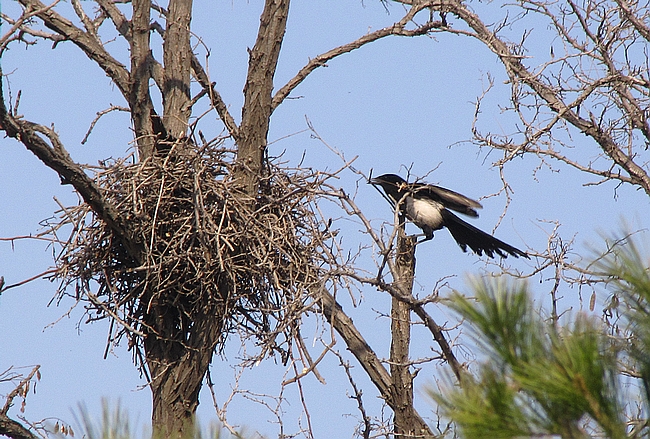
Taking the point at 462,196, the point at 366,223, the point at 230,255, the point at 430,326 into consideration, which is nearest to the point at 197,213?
the point at 230,255

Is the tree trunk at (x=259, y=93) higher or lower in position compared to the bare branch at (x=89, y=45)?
lower

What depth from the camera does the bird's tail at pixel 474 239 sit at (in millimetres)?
7055

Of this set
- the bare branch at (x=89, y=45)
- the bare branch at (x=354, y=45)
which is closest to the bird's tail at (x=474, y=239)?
the bare branch at (x=354, y=45)

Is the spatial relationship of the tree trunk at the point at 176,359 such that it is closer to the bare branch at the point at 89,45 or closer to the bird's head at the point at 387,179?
the bare branch at the point at 89,45

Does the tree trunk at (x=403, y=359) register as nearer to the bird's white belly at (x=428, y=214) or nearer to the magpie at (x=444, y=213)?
the magpie at (x=444, y=213)

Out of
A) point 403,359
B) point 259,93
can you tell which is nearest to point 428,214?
point 403,359

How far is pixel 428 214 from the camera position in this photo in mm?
7605

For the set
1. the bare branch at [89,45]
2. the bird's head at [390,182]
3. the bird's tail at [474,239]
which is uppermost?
the bare branch at [89,45]

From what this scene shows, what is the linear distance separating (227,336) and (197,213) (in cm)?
108

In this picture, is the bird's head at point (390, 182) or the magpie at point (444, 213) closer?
the magpie at point (444, 213)

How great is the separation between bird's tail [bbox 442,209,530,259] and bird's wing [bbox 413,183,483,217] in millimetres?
82

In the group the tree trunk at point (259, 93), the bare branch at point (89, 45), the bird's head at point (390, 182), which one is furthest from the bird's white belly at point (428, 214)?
the bare branch at point (89, 45)

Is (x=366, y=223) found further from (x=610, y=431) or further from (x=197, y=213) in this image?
(x=610, y=431)

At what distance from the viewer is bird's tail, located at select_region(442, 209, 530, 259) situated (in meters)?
7.05
